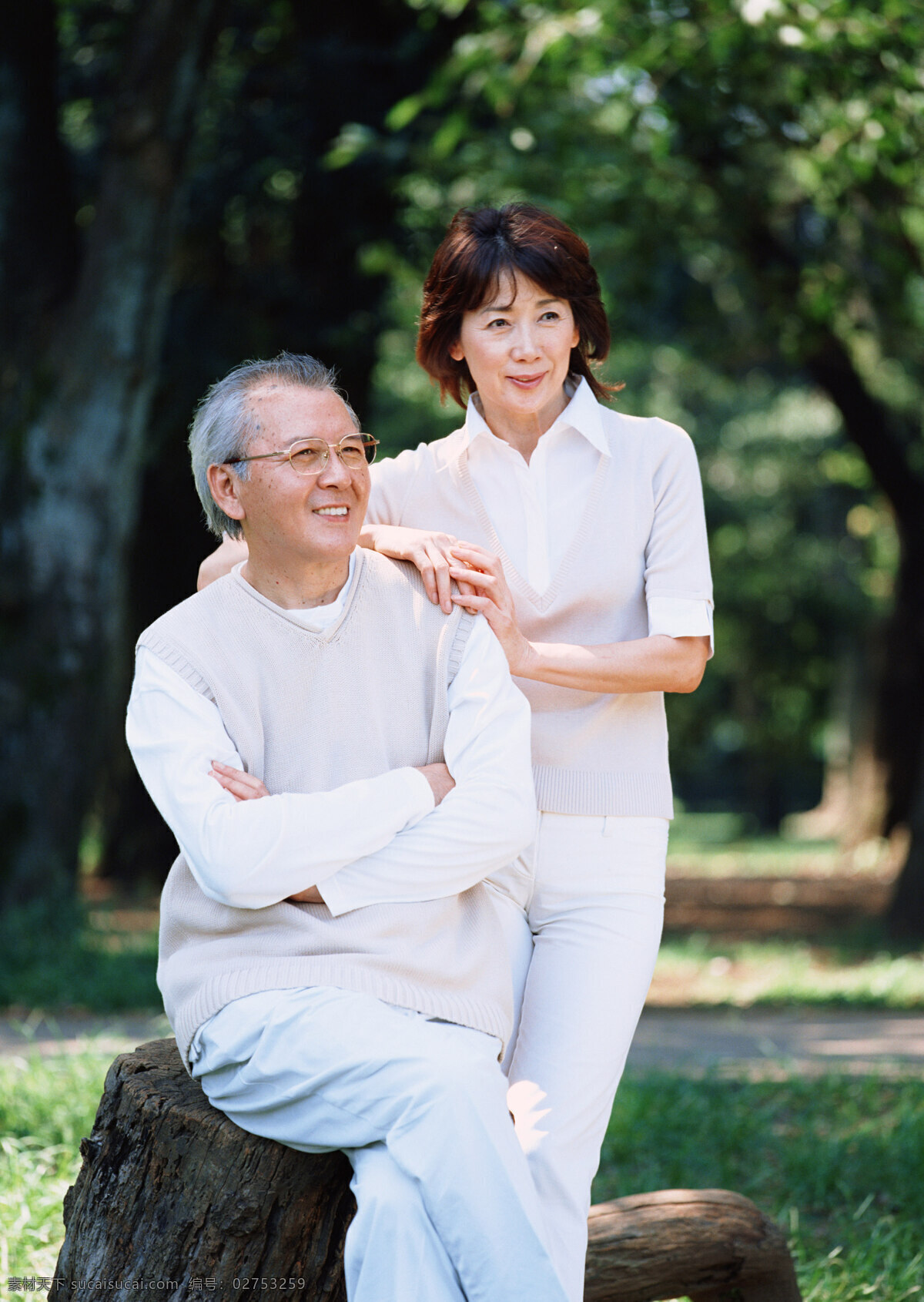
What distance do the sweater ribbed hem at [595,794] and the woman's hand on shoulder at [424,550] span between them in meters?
0.41

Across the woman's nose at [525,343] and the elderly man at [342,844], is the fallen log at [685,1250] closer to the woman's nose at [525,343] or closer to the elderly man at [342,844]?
the elderly man at [342,844]

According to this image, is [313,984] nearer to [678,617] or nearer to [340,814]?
[340,814]

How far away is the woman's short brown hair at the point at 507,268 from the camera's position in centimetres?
278

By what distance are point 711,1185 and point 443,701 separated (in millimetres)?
2418

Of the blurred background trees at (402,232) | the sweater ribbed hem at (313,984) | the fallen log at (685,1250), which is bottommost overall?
the fallen log at (685,1250)

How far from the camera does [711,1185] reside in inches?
170

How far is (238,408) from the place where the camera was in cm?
266

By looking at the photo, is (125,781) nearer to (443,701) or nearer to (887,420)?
(887,420)

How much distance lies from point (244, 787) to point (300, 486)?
577 millimetres

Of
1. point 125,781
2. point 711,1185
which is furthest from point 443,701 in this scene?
point 125,781

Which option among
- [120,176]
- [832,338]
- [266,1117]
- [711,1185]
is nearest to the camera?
[266,1117]

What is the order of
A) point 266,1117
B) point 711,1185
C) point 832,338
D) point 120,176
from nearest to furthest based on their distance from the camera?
point 266,1117, point 711,1185, point 120,176, point 832,338

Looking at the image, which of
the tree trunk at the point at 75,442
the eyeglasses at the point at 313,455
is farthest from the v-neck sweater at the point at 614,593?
the tree trunk at the point at 75,442

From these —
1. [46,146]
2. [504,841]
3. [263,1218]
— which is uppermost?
[46,146]
